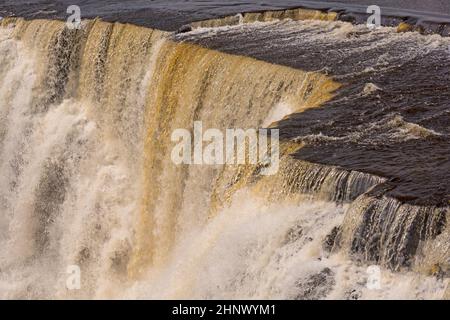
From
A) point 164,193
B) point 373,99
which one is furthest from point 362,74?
point 164,193

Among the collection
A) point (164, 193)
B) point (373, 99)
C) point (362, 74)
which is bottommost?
point (164, 193)

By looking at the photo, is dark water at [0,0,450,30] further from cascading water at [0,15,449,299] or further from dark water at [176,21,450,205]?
dark water at [176,21,450,205]

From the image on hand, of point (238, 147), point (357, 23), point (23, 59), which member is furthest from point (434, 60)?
point (23, 59)

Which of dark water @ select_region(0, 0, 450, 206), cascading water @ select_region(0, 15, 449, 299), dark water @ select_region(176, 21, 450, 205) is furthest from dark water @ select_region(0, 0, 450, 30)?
dark water @ select_region(176, 21, 450, 205)

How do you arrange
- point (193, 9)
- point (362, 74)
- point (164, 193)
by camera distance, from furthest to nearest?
point (193, 9)
point (164, 193)
point (362, 74)

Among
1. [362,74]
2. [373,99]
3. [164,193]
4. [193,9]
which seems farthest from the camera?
[193,9]

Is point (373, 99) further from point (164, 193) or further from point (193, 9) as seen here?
point (193, 9)
